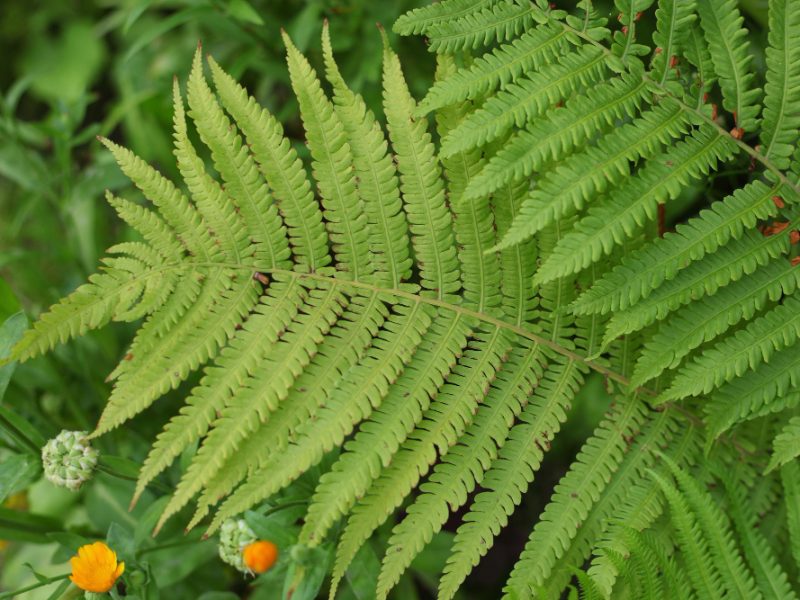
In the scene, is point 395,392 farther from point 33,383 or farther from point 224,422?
point 33,383

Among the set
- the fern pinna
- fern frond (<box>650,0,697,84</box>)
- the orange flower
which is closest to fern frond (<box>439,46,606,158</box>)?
the fern pinna

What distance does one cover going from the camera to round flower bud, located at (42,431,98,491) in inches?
67.8

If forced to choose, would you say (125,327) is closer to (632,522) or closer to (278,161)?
(278,161)

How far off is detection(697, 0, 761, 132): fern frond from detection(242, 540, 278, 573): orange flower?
129 cm

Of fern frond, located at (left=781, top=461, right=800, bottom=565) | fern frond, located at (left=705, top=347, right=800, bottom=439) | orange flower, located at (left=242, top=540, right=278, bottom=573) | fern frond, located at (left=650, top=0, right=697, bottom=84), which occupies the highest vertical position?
fern frond, located at (left=650, top=0, right=697, bottom=84)

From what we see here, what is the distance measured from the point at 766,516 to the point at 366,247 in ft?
3.83

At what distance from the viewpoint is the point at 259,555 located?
5.00 feet

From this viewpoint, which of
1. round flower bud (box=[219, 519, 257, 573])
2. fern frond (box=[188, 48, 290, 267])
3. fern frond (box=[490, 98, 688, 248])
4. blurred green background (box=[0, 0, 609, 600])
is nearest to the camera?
fern frond (box=[490, 98, 688, 248])

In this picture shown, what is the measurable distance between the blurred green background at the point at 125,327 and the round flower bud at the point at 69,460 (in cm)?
8

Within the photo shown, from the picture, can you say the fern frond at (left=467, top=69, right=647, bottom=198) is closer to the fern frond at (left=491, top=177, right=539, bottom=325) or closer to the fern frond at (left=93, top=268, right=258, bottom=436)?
the fern frond at (left=491, top=177, right=539, bottom=325)

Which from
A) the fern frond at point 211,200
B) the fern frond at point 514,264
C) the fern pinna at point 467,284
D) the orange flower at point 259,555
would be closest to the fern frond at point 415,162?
the fern pinna at point 467,284

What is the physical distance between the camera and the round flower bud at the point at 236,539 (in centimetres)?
164

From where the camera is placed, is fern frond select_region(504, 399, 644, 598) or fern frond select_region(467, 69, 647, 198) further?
fern frond select_region(504, 399, 644, 598)

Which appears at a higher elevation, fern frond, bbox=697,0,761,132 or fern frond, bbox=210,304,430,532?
fern frond, bbox=697,0,761,132
